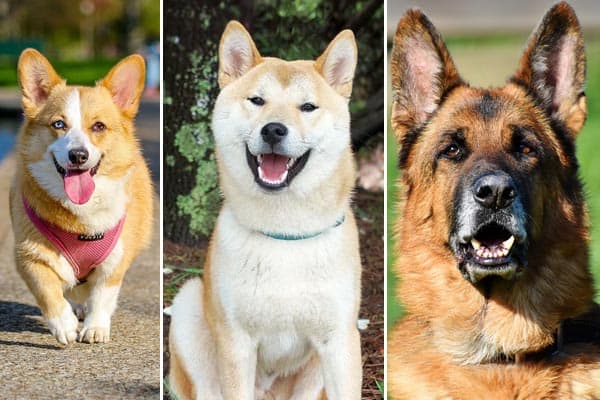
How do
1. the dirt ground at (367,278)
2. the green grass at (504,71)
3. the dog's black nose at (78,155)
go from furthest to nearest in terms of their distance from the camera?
the green grass at (504,71) → the dog's black nose at (78,155) → the dirt ground at (367,278)

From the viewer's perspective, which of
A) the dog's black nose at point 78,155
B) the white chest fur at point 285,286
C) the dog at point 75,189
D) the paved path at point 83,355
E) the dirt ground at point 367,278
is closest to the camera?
the white chest fur at point 285,286

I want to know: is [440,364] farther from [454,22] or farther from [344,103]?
[454,22]

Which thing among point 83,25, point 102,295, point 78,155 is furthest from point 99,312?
point 83,25

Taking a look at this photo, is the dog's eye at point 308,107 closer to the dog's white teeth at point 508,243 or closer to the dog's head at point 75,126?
the dog's white teeth at point 508,243

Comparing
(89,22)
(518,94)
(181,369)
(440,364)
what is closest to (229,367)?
(181,369)

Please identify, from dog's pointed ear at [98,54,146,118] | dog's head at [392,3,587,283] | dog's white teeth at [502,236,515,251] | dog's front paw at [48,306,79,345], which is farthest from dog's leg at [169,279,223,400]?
dog's white teeth at [502,236,515,251]

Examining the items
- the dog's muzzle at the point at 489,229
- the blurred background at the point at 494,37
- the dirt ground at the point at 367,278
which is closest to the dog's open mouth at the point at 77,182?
the dirt ground at the point at 367,278

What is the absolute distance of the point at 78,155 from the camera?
4387mm

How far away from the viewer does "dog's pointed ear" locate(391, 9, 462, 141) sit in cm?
368

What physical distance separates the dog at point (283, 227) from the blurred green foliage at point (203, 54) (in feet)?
1.20

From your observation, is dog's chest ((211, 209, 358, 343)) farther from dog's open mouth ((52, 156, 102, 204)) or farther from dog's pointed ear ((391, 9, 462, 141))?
dog's open mouth ((52, 156, 102, 204))

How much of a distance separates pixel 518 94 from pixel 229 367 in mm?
1470

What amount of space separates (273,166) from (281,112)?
206mm

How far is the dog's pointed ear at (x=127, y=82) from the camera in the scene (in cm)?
450
